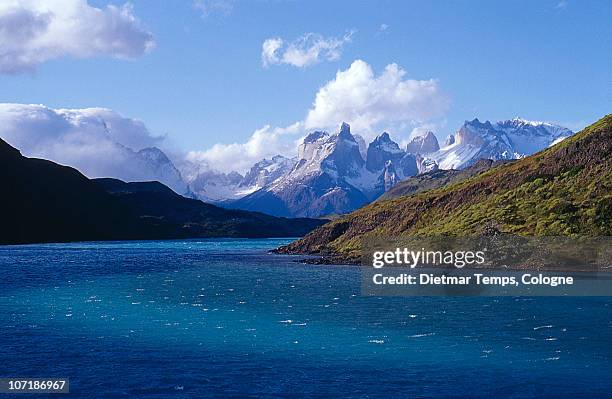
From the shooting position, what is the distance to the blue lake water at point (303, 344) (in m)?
48.0

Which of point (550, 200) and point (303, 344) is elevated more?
point (550, 200)

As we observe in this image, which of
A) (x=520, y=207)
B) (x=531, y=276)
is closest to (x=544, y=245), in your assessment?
(x=531, y=276)

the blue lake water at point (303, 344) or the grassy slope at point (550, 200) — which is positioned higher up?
the grassy slope at point (550, 200)

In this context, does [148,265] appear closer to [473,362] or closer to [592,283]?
[592,283]

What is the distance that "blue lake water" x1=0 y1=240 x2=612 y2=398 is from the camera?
4797 centimetres

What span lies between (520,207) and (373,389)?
5370 inches

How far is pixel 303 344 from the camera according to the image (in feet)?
209

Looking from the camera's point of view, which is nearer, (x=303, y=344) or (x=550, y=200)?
(x=303, y=344)

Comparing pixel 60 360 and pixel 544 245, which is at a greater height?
pixel 544 245

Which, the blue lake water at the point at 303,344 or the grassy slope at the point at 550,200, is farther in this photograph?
the grassy slope at the point at 550,200

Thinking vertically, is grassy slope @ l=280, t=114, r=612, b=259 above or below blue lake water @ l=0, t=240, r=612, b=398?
above

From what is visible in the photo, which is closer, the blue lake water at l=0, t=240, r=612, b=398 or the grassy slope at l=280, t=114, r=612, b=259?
the blue lake water at l=0, t=240, r=612, b=398

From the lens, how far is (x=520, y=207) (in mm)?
171000

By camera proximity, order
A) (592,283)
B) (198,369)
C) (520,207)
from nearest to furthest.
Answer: (198,369) < (592,283) < (520,207)
